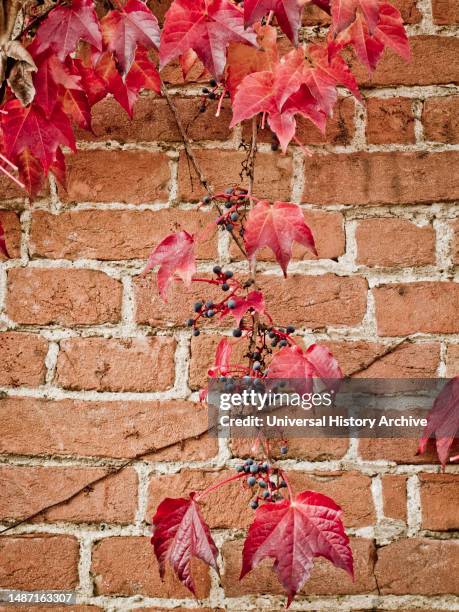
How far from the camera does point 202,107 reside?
107cm

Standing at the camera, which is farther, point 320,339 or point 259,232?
point 320,339

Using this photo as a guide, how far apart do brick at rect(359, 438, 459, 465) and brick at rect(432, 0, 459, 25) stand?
0.68 metres

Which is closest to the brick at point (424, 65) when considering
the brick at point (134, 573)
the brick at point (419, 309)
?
the brick at point (419, 309)

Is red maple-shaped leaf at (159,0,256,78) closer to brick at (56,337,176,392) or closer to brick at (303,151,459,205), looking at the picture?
brick at (303,151,459,205)

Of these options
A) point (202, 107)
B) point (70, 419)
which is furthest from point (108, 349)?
point (202, 107)

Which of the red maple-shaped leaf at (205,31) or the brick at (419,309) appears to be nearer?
the red maple-shaped leaf at (205,31)

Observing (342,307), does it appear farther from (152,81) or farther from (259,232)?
(152,81)

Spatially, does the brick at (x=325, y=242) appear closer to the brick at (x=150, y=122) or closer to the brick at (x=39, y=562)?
the brick at (x=150, y=122)

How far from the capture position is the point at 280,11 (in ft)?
2.67

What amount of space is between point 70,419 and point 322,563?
45 cm

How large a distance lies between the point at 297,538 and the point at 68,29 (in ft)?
2.43

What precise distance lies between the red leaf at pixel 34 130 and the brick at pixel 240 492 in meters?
0.52

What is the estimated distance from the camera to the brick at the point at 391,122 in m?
1.07

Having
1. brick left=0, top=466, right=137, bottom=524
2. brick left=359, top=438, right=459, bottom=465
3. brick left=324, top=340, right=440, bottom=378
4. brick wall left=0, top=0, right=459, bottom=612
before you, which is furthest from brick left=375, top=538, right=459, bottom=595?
brick left=0, top=466, right=137, bottom=524
